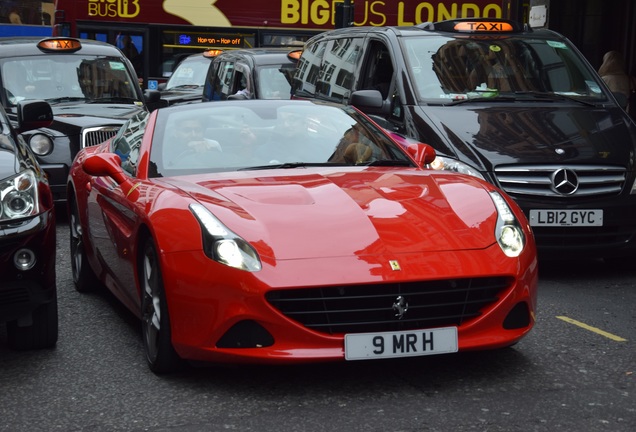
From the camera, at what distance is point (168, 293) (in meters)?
5.30

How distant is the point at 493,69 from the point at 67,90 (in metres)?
5.61

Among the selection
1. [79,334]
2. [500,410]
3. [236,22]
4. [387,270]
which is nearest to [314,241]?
[387,270]

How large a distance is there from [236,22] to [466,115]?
18.5 metres

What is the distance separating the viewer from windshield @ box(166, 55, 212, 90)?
21766 mm

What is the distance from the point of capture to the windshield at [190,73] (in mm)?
21766

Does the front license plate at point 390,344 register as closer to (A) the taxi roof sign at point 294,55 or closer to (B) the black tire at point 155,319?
(B) the black tire at point 155,319

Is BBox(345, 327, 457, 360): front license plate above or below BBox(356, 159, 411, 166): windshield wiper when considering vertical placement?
below

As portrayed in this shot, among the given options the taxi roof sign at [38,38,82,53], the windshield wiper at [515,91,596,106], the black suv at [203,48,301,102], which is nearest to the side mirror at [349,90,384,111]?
the windshield wiper at [515,91,596,106]

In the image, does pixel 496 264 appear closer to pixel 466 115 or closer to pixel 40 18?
pixel 466 115

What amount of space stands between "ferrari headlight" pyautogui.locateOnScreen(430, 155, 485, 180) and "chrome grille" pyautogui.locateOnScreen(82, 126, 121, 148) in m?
4.76

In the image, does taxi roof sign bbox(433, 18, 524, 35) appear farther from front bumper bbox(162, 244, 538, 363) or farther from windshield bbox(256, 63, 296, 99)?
front bumper bbox(162, 244, 538, 363)

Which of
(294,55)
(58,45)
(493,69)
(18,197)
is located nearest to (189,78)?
(294,55)

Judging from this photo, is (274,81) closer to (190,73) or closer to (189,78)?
(189,78)

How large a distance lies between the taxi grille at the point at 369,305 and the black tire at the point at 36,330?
5.36 ft
